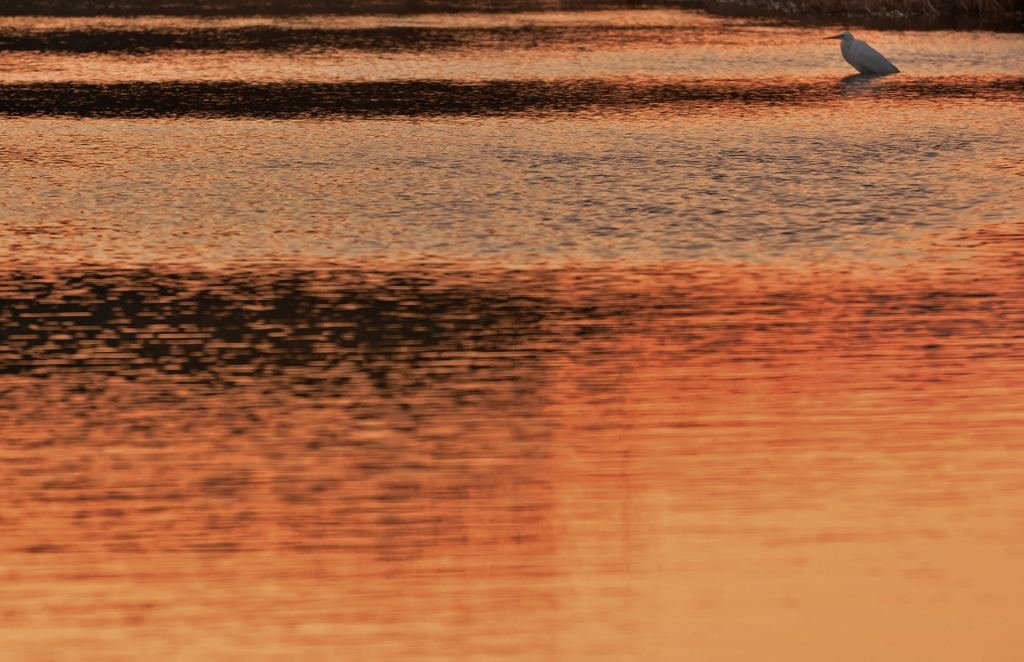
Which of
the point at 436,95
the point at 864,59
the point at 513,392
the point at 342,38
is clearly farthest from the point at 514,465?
the point at 342,38

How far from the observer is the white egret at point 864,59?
16.6 m

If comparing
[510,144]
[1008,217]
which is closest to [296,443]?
[1008,217]

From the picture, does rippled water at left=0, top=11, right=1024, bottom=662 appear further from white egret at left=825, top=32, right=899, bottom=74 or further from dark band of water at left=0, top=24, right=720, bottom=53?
dark band of water at left=0, top=24, right=720, bottom=53

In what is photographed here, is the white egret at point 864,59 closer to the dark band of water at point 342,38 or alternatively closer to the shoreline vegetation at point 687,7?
the dark band of water at point 342,38

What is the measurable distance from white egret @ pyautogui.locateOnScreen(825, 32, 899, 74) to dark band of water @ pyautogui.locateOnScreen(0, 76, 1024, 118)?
38cm

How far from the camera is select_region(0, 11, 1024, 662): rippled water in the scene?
391cm

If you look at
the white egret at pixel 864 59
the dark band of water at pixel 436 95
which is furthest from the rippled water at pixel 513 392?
the white egret at pixel 864 59

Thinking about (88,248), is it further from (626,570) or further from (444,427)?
(626,570)

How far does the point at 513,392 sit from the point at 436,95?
371 inches

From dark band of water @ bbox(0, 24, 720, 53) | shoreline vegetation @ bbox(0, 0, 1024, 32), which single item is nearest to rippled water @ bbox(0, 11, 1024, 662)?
dark band of water @ bbox(0, 24, 720, 53)

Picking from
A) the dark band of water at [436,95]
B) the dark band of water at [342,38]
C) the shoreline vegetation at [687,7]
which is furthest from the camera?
the shoreline vegetation at [687,7]

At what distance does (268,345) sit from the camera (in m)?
6.31

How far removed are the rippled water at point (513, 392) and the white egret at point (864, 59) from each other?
4307 millimetres

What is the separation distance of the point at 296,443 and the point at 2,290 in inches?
108
